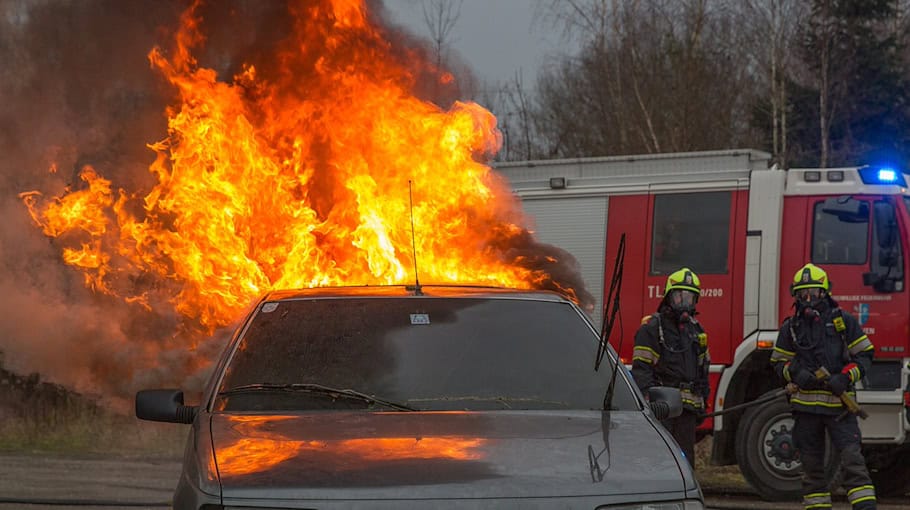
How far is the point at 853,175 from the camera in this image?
38.8ft

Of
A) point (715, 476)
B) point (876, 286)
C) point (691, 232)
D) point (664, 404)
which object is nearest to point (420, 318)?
point (664, 404)

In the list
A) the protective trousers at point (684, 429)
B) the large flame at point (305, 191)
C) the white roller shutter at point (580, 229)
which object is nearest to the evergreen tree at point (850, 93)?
the white roller shutter at point (580, 229)

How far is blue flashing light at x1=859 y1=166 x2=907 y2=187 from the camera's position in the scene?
1162 cm

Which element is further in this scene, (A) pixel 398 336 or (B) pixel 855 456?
(B) pixel 855 456

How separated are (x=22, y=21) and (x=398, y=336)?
7.93 m

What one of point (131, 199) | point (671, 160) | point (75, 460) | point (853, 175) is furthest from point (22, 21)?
point (853, 175)

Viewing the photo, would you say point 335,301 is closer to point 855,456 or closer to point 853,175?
point 855,456

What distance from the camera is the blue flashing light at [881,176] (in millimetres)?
11617

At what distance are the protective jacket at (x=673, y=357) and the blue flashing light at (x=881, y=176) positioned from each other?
3.24 metres

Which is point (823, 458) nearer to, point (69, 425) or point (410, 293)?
point (410, 293)

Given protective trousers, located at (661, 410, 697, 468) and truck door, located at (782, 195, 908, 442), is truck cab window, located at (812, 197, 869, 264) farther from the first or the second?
protective trousers, located at (661, 410, 697, 468)

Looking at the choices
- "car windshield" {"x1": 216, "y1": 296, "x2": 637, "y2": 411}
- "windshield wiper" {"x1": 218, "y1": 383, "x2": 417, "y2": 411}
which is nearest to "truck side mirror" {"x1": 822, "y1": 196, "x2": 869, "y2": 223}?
"car windshield" {"x1": 216, "y1": 296, "x2": 637, "y2": 411}

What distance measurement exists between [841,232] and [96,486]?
6.74 meters

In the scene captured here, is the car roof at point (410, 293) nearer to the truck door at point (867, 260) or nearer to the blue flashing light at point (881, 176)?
the truck door at point (867, 260)
